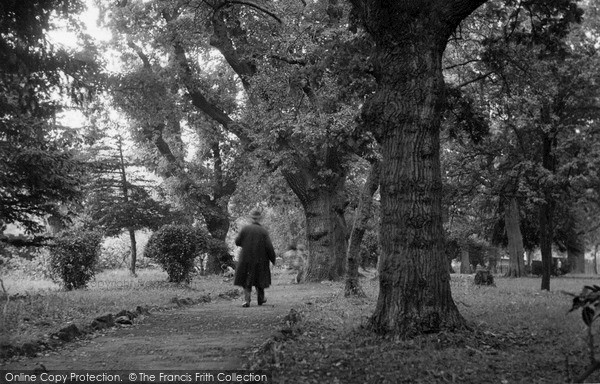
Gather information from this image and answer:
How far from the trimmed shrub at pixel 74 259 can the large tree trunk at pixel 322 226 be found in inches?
313

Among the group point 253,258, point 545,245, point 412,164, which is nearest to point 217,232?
point 545,245

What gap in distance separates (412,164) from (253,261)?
21.4 feet

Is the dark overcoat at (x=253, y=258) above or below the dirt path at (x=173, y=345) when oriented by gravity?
above

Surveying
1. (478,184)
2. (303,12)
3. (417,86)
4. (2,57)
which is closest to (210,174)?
(478,184)

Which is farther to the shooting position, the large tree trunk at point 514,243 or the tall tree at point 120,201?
the large tree trunk at point 514,243

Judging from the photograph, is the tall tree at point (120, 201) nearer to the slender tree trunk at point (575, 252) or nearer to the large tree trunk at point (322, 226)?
the large tree trunk at point (322, 226)

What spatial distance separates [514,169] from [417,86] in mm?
12631

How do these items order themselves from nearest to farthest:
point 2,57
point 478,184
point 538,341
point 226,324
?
point 538,341 < point 226,324 < point 2,57 < point 478,184

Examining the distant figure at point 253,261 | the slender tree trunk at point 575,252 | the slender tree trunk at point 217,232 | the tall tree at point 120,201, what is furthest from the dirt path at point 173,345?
the slender tree trunk at point 575,252

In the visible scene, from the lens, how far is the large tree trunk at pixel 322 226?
22.2m

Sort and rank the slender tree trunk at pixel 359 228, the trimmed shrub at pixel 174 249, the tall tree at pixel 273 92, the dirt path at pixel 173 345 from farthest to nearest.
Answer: the trimmed shrub at pixel 174 249 < the tall tree at pixel 273 92 < the slender tree trunk at pixel 359 228 < the dirt path at pixel 173 345

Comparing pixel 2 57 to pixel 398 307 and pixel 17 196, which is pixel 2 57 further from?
pixel 398 307

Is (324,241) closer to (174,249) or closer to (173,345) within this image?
(174,249)

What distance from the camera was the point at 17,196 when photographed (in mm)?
12906
